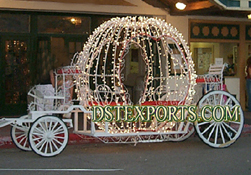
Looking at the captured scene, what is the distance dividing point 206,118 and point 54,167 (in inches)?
114

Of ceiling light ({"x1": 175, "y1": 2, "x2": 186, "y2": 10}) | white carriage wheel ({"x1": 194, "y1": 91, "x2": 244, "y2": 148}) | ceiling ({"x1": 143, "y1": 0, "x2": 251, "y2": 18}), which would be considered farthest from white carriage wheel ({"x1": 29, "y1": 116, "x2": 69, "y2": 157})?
ceiling light ({"x1": 175, "y1": 2, "x2": 186, "y2": 10})

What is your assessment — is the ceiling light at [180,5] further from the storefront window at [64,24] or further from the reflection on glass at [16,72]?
the reflection on glass at [16,72]

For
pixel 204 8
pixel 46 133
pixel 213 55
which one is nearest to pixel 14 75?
pixel 46 133

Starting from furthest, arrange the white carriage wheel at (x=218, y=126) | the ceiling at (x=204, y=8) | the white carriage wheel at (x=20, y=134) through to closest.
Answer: the ceiling at (x=204, y=8) < the white carriage wheel at (x=218, y=126) < the white carriage wheel at (x=20, y=134)

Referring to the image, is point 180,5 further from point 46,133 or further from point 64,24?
point 46,133

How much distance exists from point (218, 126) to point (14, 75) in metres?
6.21

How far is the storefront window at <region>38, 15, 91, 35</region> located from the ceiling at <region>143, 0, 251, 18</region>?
1.87 metres

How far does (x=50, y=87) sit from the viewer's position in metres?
9.47

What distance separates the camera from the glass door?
1168 cm

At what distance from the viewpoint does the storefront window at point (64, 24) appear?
38.7ft

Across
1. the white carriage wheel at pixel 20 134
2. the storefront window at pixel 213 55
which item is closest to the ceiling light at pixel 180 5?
the storefront window at pixel 213 55

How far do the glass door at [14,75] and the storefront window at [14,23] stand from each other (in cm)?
24

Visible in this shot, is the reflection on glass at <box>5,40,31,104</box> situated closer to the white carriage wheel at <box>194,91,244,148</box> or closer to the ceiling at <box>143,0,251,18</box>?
the ceiling at <box>143,0,251,18</box>

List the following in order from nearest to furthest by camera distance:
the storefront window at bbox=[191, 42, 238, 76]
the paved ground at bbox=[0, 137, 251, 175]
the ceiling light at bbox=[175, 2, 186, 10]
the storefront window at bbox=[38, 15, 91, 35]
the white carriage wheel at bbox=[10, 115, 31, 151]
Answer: the paved ground at bbox=[0, 137, 251, 175] < the white carriage wheel at bbox=[10, 115, 31, 151] < the ceiling light at bbox=[175, 2, 186, 10] < the storefront window at bbox=[38, 15, 91, 35] < the storefront window at bbox=[191, 42, 238, 76]
